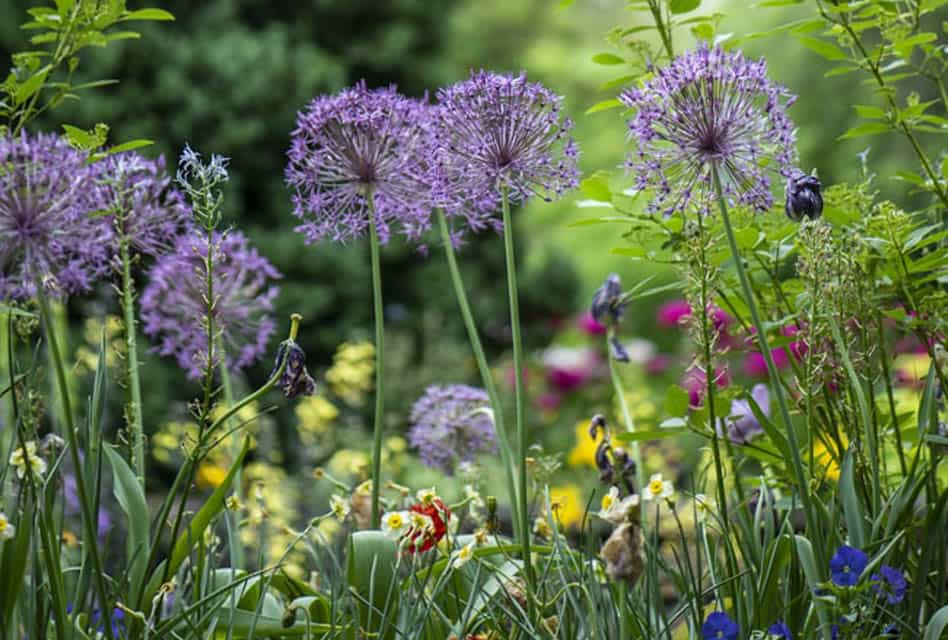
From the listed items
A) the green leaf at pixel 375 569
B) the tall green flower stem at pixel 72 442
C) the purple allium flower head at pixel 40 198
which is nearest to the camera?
the tall green flower stem at pixel 72 442

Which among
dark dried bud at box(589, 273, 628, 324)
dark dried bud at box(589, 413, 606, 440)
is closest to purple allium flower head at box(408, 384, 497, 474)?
dark dried bud at box(589, 273, 628, 324)

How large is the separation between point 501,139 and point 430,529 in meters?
0.64

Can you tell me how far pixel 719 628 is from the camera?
1530mm

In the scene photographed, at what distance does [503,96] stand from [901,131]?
85 cm

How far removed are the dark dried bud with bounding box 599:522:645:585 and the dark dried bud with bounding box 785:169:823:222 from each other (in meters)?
0.61

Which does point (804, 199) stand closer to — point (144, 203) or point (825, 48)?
point (825, 48)

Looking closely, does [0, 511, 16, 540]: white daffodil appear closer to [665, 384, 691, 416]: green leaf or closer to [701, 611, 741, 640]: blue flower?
[701, 611, 741, 640]: blue flower

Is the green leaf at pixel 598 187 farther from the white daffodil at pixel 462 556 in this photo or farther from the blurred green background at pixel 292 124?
the blurred green background at pixel 292 124

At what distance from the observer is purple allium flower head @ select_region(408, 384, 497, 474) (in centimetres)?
274

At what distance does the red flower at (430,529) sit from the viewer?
5.65 ft

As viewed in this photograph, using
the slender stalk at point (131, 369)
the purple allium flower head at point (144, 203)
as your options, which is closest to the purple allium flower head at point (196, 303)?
the purple allium flower head at point (144, 203)

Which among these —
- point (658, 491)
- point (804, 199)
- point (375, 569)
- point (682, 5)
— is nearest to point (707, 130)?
point (804, 199)

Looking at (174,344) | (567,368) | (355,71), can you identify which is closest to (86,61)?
(355,71)

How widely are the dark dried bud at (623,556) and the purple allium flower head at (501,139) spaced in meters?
0.63
